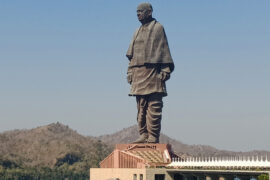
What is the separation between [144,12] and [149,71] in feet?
31.7

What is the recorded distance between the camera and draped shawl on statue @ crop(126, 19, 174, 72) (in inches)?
3541

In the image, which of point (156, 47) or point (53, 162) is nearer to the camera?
point (156, 47)

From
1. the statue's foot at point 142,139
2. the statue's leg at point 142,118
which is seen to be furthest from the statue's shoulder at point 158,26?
the statue's foot at point 142,139

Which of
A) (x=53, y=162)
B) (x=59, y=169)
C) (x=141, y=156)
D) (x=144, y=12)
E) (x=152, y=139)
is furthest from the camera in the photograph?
(x=53, y=162)

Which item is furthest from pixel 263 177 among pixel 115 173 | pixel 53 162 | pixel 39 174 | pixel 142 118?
pixel 53 162

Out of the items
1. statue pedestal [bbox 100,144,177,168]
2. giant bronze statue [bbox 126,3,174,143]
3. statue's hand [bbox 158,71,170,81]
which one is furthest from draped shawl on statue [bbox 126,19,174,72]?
statue pedestal [bbox 100,144,177,168]

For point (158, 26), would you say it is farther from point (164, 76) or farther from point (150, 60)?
point (164, 76)

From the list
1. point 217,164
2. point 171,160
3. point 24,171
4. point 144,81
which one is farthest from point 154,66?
point 24,171

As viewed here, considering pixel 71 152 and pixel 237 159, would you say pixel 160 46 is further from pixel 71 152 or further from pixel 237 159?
pixel 71 152

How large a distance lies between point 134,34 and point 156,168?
957 inches

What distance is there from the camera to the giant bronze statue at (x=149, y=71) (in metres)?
89.2

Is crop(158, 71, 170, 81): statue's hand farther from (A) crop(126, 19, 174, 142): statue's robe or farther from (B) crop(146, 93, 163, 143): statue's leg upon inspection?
(B) crop(146, 93, 163, 143): statue's leg

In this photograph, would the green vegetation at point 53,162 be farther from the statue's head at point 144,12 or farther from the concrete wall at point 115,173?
the statue's head at point 144,12

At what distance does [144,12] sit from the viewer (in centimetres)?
9125
